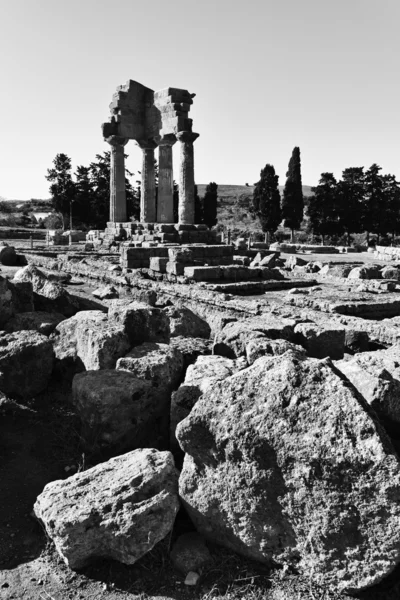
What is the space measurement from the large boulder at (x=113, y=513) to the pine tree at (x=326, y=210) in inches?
1566

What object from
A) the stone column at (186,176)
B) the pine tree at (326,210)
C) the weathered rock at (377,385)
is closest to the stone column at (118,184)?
the stone column at (186,176)

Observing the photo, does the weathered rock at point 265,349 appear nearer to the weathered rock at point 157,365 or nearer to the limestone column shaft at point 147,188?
the weathered rock at point 157,365

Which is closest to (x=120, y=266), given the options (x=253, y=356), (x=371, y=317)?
(x=371, y=317)

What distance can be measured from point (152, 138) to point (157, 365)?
23435mm

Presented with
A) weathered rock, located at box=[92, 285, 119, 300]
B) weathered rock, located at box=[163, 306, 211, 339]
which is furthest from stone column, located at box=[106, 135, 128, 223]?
weathered rock, located at box=[163, 306, 211, 339]

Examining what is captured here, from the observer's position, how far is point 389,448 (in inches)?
99.9

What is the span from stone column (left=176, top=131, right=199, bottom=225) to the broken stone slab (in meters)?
17.6

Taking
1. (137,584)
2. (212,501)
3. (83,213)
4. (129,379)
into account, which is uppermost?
(83,213)

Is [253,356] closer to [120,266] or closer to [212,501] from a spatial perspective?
[212,501]

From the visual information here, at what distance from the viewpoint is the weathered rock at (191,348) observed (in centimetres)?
493

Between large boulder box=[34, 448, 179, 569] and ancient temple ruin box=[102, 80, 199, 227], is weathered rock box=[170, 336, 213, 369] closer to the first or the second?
large boulder box=[34, 448, 179, 569]

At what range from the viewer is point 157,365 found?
4363mm

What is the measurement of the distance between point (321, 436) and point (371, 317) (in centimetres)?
Result: 675

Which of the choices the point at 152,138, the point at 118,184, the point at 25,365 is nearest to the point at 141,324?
the point at 25,365
